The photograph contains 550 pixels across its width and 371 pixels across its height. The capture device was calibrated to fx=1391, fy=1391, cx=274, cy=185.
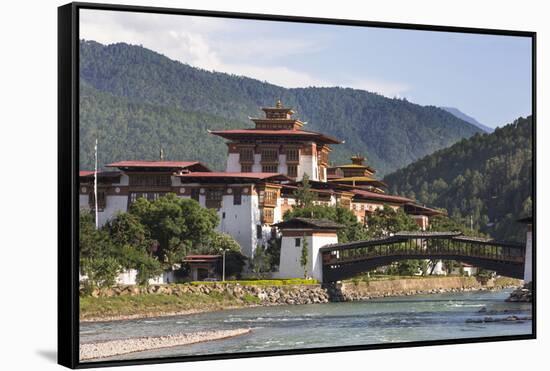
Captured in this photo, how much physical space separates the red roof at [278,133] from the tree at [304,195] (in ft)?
2.75

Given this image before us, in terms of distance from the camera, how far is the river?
9.99 metres

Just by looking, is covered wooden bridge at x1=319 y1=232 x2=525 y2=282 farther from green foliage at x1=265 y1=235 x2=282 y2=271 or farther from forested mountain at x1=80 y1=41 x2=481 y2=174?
forested mountain at x1=80 y1=41 x2=481 y2=174

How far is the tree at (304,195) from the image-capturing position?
12898 mm

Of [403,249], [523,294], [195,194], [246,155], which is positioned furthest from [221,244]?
[523,294]

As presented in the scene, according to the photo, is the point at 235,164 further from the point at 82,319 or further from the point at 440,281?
the point at 82,319

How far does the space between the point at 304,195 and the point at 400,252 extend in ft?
3.51

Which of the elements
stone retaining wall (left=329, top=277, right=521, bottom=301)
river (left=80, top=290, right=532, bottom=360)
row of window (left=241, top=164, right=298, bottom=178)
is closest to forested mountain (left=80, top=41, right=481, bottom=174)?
row of window (left=241, top=164, right=298, bottom=178)

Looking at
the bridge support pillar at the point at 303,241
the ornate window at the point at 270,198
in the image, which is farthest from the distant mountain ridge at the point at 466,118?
the ornate window at the point at 270,198

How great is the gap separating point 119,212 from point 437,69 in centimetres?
285

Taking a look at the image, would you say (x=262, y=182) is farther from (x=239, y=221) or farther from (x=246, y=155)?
(x=239, y=221)

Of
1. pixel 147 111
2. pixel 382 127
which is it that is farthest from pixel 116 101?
pixel 382 127

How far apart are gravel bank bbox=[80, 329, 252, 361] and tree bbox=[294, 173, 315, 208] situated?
2.63 meters

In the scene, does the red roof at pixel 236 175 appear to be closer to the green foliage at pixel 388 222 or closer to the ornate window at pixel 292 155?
the ornate window at pixel 292 155

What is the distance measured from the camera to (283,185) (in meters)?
12.8
